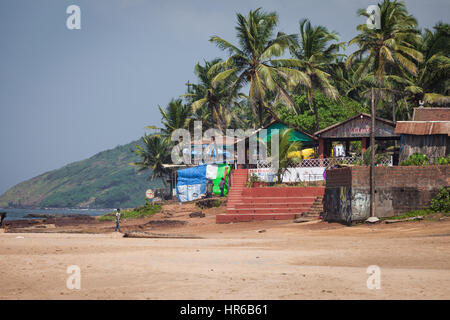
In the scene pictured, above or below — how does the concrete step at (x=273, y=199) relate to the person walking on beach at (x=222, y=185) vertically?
below

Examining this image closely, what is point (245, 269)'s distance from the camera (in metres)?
11.7

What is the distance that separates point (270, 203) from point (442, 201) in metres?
9.53

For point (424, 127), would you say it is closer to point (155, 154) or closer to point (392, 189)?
point (392, 189)

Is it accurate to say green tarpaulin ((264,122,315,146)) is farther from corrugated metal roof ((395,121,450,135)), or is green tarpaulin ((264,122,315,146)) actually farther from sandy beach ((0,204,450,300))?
sandy beach ((0,204,450,300))

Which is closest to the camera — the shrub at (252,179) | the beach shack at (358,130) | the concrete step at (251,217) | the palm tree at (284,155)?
the concrete step at (251,217)

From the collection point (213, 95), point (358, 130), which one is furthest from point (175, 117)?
point (358, 130)

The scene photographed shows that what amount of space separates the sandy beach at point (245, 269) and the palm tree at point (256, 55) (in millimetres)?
18864

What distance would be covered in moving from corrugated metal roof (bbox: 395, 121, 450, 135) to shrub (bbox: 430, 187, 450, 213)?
16.2 ft

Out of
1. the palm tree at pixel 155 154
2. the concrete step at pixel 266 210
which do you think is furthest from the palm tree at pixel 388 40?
the palm tree at pixel 155 154

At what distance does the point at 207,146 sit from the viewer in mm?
52031

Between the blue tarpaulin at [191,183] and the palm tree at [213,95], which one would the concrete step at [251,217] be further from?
the palm tree at [213,95]

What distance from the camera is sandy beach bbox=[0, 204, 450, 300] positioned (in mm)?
9211

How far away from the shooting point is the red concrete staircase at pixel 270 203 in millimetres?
28766
